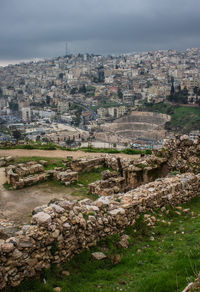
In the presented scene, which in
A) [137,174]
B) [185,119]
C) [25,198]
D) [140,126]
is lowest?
[140,126]

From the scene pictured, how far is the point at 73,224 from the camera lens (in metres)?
6.57

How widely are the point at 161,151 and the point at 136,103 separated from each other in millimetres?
123438

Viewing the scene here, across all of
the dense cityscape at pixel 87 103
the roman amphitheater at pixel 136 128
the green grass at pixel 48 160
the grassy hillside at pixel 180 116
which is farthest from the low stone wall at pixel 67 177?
the grassy hillside at pixel 180 116

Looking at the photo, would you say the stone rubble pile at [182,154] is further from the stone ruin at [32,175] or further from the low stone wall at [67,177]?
the stone ruin at [32,175]

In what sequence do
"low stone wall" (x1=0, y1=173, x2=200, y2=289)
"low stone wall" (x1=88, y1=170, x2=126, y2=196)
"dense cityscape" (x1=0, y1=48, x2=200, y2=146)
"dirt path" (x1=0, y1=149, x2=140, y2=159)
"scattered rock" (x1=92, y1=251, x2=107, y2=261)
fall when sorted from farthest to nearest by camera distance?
"dense cityscape" (x1=0, y1=48, x2=200, y2=146) → "dirt path" (x1=0, y1=149, x2=140, y2=159) → "low stone wall" (x1=88, y1=170, x2=126, y2=196) → "scattered rock" (x1=92, y1=251, x2=107, y2=261) → "low stone wall" (x1=0, y1=173, x2=200, y2=289)

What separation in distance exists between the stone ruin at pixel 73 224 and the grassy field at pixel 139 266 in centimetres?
21

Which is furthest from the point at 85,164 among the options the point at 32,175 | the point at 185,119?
the point at 185,119

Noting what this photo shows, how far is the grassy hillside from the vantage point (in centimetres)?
9369

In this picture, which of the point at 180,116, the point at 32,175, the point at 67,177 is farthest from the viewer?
the point at 180,116

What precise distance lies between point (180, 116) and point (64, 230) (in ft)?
334

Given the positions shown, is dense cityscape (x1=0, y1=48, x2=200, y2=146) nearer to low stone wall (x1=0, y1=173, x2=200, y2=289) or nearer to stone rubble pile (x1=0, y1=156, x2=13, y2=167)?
stone rubble pile (x1=0, y1=156, x2=13, y2=167)

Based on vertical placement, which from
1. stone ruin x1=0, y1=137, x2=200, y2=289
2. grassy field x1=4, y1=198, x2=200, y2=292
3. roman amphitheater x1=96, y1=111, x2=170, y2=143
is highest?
stone ruin x1=0, y1=137, x2=200, y2=289

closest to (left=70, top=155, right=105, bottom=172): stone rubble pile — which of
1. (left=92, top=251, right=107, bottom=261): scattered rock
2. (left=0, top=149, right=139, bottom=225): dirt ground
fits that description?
(left=0, top=149, right=139, bottom=225): dirt ground

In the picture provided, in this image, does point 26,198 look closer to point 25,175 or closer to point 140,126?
point 25,175
